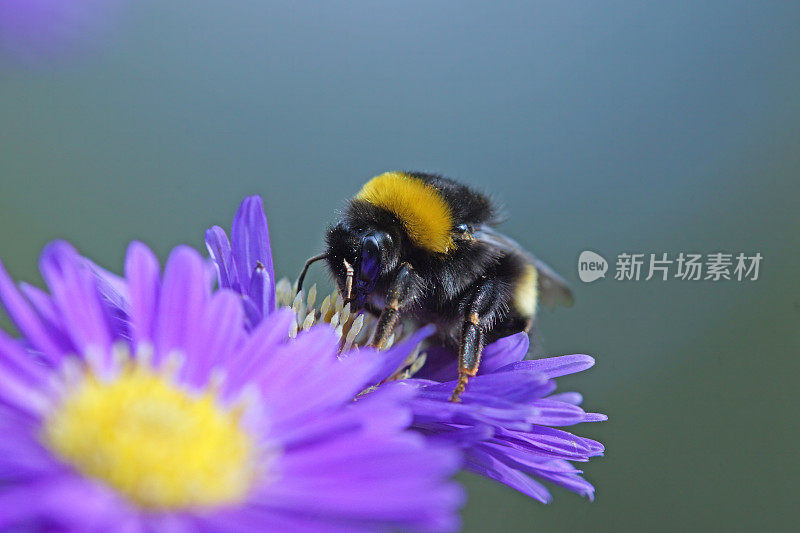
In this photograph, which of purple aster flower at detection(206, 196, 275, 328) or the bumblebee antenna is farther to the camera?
the bumblebee antenna

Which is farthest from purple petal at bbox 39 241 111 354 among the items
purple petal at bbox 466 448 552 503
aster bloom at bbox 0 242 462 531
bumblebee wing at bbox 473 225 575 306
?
bumblebee wing at bbox 473 225 575 306

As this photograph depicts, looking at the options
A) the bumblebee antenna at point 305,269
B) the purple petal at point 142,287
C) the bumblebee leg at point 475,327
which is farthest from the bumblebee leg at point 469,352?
the purple petal at point 142,287

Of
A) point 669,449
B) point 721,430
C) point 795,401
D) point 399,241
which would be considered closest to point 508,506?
point 669,449

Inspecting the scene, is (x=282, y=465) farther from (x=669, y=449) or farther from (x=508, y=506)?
(x=669, y=449)

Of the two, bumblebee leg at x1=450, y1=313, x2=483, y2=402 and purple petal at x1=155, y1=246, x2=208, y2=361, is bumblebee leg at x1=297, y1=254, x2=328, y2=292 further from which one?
purple petal at x1=155, y1=246, x2=208, y2=361

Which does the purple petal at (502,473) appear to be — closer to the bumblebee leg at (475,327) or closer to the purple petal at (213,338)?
the bumblebee leg at (475,327)
